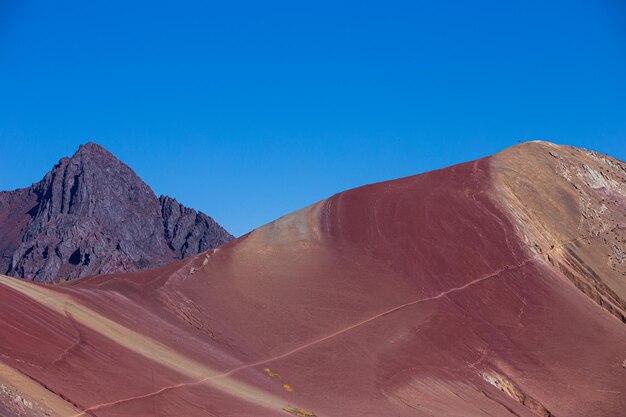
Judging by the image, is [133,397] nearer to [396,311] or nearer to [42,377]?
[42,377]

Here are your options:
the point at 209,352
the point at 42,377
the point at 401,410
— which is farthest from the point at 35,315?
the point at 401,410

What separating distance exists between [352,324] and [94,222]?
86409 mm

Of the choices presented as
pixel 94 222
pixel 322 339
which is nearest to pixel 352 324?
pixel 322 339

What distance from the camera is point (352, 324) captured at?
38188 mm

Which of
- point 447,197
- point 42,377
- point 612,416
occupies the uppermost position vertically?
point 447,197

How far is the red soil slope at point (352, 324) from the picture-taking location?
2653 centimetres

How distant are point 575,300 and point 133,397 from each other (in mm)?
26477

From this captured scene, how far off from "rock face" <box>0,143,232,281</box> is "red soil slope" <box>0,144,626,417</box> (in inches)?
2732

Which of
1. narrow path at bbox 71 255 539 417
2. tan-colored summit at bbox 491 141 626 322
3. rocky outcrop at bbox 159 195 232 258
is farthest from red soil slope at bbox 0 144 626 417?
rocky outcrop at bbox 159 195 232 258

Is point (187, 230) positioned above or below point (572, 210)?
above

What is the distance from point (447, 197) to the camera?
47.6m

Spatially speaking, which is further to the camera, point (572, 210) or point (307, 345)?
point (572, 210)

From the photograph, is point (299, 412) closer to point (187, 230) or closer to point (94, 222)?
point (94, 222)

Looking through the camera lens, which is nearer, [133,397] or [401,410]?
[133,397]
